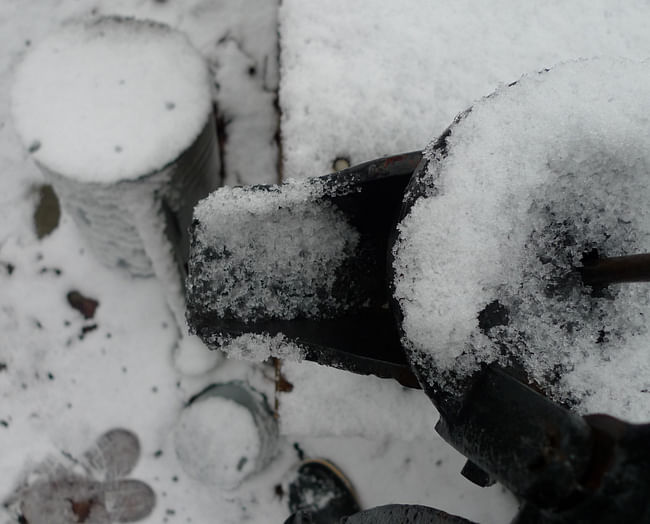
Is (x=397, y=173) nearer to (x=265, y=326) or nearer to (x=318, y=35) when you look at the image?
(x=265, y=326)

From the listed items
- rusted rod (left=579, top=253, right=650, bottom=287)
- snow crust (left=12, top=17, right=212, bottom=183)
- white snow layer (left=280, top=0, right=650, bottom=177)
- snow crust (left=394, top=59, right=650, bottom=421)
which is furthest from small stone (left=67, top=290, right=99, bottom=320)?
rusted rod (left=579, top=253, right=650, bottom=287)

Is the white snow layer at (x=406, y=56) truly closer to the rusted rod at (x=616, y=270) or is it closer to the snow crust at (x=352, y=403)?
the snow crust at (x=352, y=403)

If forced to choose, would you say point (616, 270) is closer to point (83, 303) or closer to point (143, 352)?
point (143, 352)

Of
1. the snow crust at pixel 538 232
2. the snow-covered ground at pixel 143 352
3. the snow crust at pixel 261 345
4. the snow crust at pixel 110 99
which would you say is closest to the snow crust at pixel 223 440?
the snow-covered ground at pixel 143 352

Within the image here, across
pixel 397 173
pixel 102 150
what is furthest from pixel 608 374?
pixel 102 150

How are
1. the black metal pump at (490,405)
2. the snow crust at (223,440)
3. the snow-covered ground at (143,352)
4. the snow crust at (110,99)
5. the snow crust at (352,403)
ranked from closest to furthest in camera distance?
the black metal pump at (490,405) → the snow crust at (110,99) → the snow crust at (352,403) → the snow crust at (223,440) → the snow-covered ground at (143,352)

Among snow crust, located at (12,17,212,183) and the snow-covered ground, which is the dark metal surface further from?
the snow-covered ground

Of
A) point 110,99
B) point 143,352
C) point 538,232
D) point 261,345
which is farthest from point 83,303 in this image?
point 538,232
